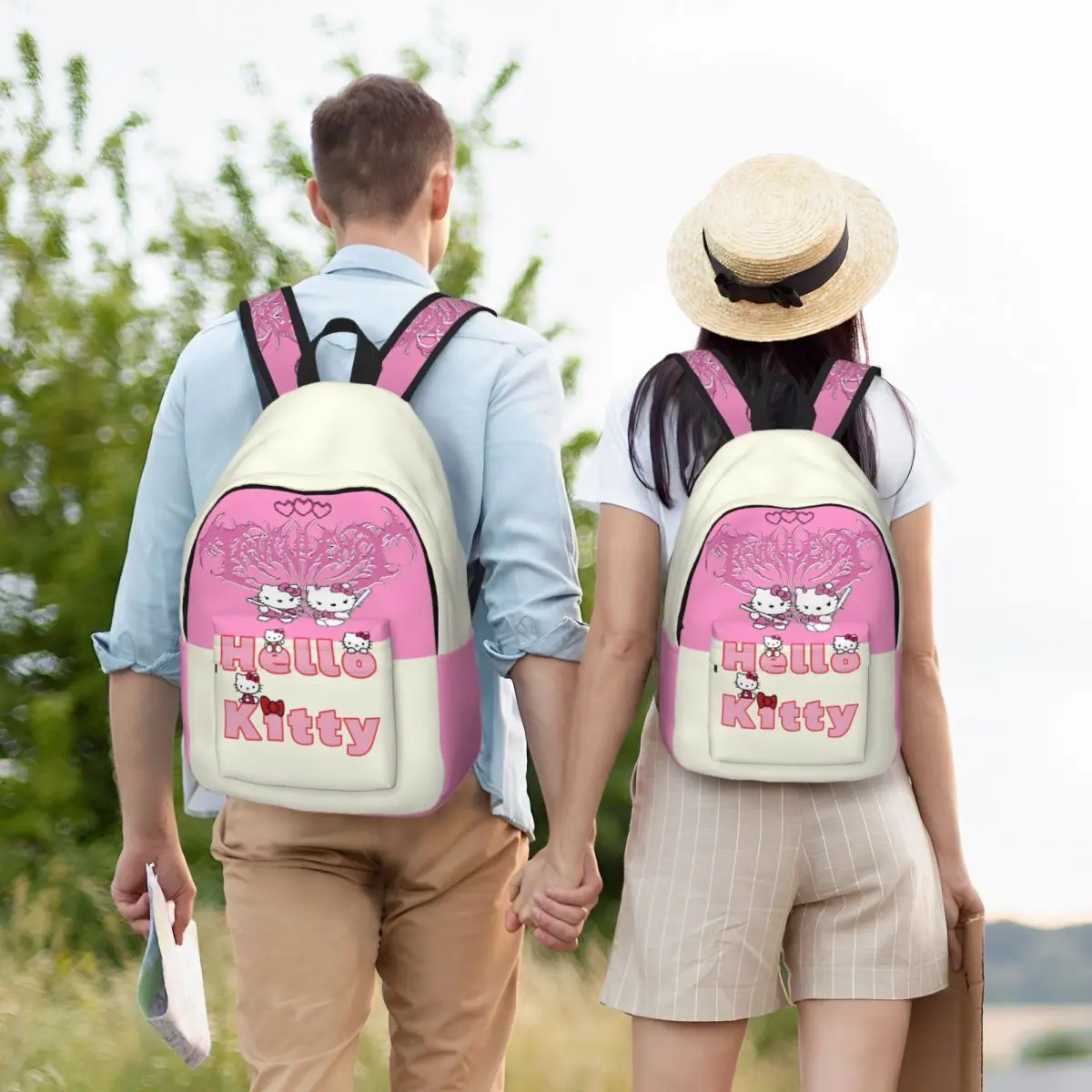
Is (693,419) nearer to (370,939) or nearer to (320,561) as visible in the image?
(320,561)

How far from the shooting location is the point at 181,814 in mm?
5129

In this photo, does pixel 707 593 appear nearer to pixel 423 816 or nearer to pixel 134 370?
pixel 423 816

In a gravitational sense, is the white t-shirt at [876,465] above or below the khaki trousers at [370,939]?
above

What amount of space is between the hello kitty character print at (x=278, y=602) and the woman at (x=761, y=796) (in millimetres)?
383

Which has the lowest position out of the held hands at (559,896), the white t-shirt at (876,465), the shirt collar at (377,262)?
the held hands at (559,896)

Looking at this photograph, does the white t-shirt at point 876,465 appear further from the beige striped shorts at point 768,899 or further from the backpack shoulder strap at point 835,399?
the beige striped shorts at point 768,899

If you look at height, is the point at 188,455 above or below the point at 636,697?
above

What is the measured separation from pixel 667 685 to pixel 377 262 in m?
0.68

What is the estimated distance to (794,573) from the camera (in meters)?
1.70

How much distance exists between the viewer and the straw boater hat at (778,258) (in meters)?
1.80

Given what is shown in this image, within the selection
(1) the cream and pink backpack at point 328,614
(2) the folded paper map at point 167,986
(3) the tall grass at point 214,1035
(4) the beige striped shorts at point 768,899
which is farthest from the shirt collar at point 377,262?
(3) the tall grass at point 214,1035

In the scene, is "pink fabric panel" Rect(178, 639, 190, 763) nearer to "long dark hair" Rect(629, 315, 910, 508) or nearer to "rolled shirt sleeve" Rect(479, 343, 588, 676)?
"rolled shirt sleeve" Rect(479, 343, 588, 676)

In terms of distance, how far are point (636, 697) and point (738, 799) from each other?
19 centimetres

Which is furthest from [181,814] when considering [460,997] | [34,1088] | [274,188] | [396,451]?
[396,451]
